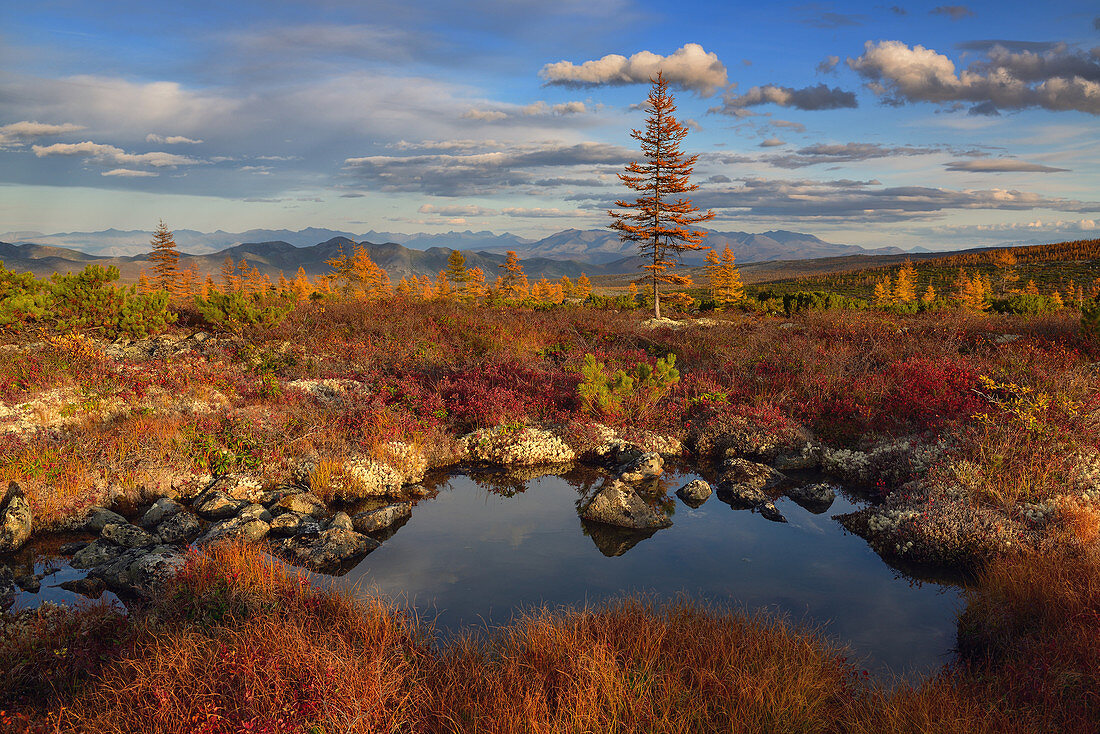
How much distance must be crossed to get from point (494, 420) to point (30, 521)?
812cm

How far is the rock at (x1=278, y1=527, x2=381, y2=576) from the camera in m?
7.87

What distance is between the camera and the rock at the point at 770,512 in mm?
9453

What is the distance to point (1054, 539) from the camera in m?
7.27

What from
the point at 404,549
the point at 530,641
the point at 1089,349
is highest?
the point at 1089,349

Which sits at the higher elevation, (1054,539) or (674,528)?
(1054,539)

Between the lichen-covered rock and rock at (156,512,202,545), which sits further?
the lichen-covered rock

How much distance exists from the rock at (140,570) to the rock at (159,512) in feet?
4.70

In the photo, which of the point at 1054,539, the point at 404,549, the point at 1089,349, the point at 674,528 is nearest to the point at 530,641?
the point at 404,549

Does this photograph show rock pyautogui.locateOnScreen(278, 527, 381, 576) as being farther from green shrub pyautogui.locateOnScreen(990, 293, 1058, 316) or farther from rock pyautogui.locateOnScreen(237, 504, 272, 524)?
green shrub pyautogui.locateOnScreen(990, 293, 1058, 316)

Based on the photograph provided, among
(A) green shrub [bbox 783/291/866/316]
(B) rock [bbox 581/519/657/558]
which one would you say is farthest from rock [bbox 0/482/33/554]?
(A) green shrub [bbox 783/291/866/316]

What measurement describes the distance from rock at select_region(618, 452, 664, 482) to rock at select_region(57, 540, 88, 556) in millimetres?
8771

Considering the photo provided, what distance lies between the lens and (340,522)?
8.84 meters

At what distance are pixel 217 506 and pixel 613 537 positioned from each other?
665 cm

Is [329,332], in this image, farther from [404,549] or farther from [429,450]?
[404,549]
